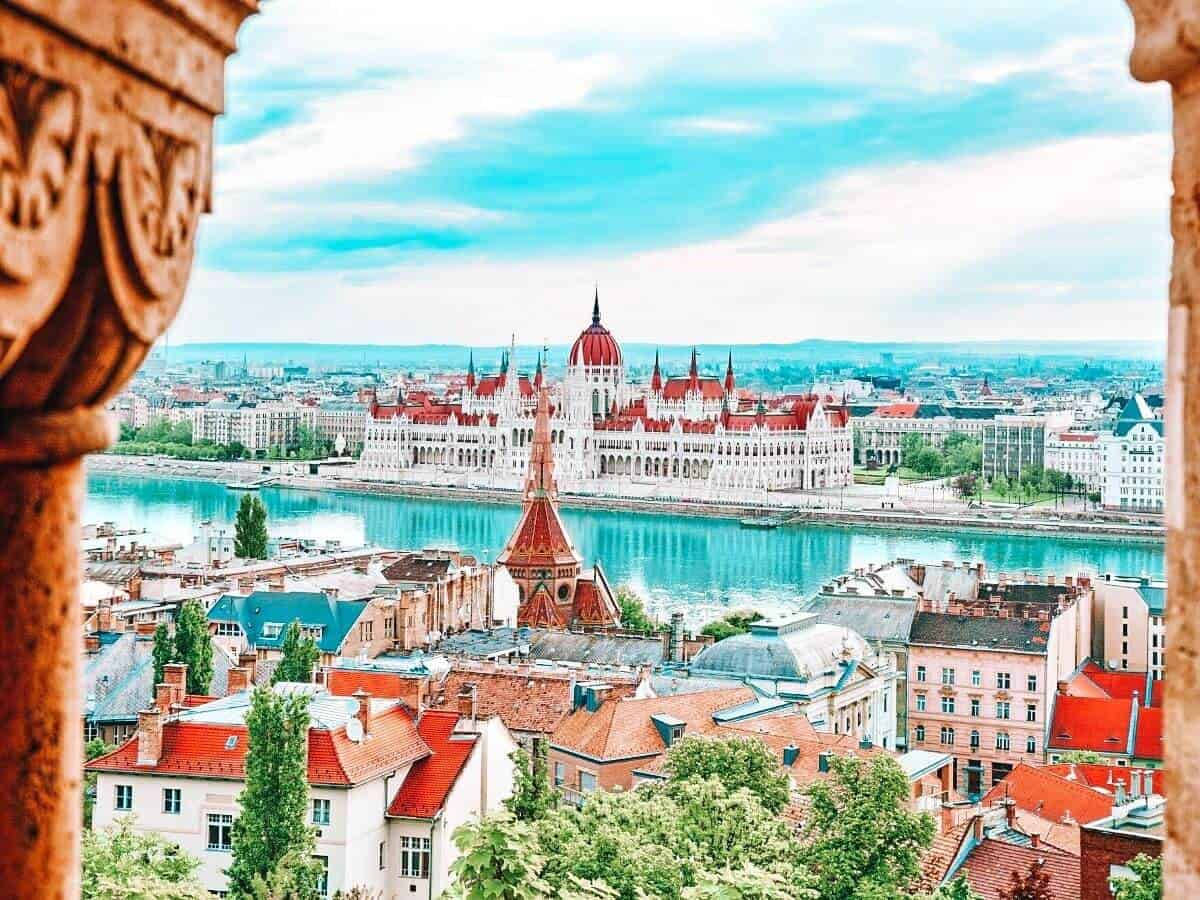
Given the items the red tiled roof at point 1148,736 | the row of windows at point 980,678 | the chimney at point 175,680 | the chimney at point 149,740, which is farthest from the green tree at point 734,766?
the row of windows at point 980,678

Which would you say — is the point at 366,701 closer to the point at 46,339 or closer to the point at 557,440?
the point at 46,339

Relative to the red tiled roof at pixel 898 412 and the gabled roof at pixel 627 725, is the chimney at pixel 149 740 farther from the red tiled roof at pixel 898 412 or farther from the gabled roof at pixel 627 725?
the red tiled roof at pixel 898 412

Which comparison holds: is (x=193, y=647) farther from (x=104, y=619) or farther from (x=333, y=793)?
(x=104, y=619)

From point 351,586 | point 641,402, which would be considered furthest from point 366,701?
point 641,402

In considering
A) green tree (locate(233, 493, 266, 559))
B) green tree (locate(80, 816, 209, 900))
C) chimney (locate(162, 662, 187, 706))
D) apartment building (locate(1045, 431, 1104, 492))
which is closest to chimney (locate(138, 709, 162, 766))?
green tree (locate(80, 816, 209, 900))

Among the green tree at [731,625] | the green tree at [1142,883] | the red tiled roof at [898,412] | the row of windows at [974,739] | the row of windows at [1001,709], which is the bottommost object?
the row of windows at [974,739]

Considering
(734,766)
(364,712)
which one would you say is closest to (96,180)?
(734,766)
